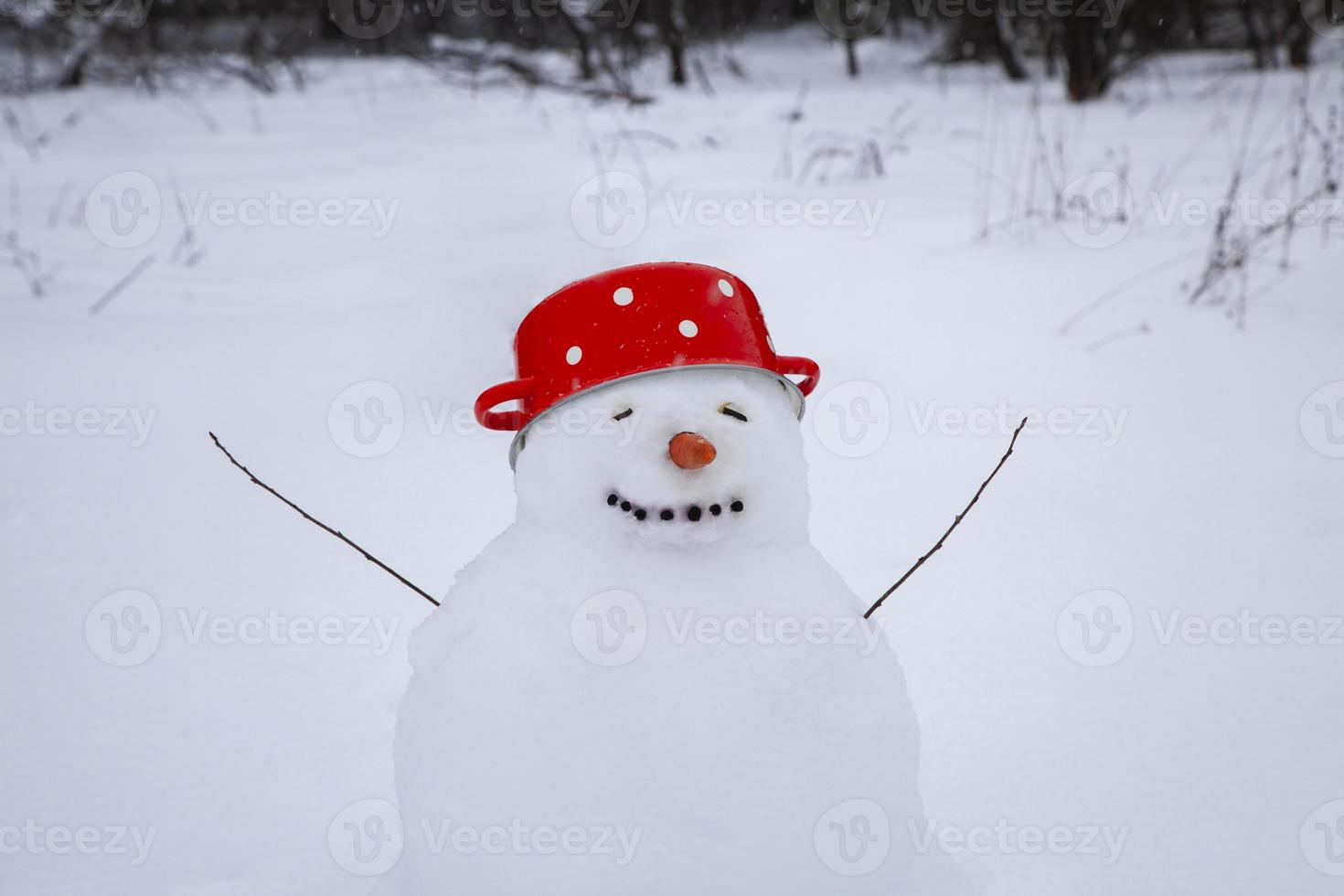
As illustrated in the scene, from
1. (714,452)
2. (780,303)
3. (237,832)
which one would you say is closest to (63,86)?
(780,303)

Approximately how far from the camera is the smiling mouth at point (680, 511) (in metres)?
1.00

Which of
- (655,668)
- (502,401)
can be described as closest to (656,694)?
(655,668)

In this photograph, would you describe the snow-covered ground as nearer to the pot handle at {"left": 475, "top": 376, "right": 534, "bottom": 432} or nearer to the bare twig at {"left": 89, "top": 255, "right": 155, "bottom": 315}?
the bare twig at {"left": 89, "top": 255, "right": 155, "bottom": 315}

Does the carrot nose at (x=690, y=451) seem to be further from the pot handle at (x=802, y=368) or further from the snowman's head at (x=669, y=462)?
the pot handle at (x=802, y=368)

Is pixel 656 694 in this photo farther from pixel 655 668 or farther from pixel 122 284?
pixel 122 284

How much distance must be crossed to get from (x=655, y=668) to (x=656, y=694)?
3cm

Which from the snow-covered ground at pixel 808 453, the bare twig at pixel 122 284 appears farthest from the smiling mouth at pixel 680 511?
the bare twig at pixel 122 284

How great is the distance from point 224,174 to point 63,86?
13.2 feet

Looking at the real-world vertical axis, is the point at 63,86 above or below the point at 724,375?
above

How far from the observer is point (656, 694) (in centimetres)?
100

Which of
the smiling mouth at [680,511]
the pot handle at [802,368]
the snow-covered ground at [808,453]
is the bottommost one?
the snow-covered ground at [808,453]

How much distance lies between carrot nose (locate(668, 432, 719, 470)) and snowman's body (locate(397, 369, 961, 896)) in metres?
0.03

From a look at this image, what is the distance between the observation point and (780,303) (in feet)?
10.8

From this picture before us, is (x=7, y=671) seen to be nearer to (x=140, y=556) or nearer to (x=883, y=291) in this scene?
(x=140, y=556)
